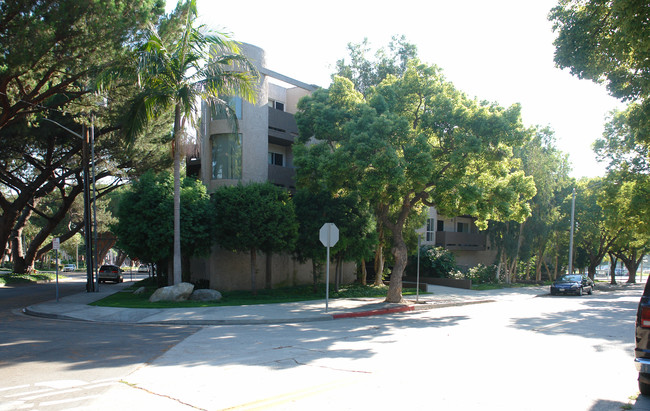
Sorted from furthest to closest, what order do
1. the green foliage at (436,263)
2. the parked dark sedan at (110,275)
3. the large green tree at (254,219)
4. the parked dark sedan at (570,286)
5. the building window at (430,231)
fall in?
the building window at (430,231) < the parked dark sedan at (110,275) < the green foliage at (436,263) < the parked dark sedan at (570,286) < the large green tree at (254,219)

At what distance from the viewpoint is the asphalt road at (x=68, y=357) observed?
6414 millimetres

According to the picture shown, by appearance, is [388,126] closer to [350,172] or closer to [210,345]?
[350,172]

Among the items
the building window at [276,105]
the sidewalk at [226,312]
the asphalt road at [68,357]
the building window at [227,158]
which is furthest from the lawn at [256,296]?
the building window at [276,105]

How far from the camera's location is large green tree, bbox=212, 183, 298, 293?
2088 cm

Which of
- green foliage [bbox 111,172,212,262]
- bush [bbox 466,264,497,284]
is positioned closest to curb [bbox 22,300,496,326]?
green foliage [bbox 111,172,212,262]

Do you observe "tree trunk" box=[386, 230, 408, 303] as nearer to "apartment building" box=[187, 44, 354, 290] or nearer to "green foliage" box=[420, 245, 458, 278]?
"apartment building" box=[187, 44, 354, 290]

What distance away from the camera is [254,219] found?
2084 centimetres

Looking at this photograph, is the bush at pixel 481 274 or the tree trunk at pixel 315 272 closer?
the tree trunk at pixel 315 272

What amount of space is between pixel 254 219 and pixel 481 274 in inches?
864

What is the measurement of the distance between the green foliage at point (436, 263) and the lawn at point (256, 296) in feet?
17.1

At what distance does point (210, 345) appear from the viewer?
10398 millimetres

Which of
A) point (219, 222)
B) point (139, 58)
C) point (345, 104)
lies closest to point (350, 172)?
point (345, 104)

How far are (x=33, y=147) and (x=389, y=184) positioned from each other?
24599mm

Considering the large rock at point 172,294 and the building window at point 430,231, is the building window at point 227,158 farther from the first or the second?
the building window at point 430,231
